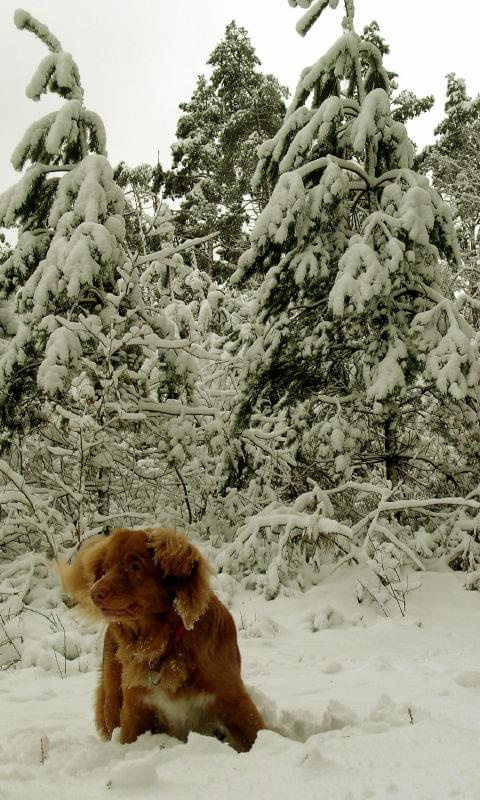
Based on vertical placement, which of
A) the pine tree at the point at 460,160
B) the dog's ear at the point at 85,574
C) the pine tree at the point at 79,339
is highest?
the pine tree at the point at 460,160

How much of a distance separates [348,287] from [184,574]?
4.23 metres

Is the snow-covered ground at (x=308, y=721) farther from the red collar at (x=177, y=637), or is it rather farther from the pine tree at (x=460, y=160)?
the pine tree at (x=460, y=160)

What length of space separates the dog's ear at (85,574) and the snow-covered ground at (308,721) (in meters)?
0.61

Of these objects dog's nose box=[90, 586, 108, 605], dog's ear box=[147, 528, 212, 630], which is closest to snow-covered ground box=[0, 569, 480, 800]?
dog's ear box=[147, 528, 212, 630]

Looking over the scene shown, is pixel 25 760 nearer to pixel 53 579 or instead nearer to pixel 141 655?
pixel 141 655

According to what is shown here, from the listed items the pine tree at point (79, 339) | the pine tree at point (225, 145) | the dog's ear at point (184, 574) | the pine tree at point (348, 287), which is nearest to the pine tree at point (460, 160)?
the pine tree at point (225, 145)

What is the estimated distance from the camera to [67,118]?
7129 mm

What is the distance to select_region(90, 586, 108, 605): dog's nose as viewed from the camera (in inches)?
90.9

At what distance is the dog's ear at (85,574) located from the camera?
2.58 m

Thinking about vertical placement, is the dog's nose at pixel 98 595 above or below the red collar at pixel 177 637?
above

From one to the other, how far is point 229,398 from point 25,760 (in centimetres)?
696

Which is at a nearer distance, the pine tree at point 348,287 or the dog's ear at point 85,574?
the dog's ear at point 85,574

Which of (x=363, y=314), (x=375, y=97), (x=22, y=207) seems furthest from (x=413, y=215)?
(x=22, y=207)

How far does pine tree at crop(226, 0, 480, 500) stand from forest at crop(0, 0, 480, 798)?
28 mm
